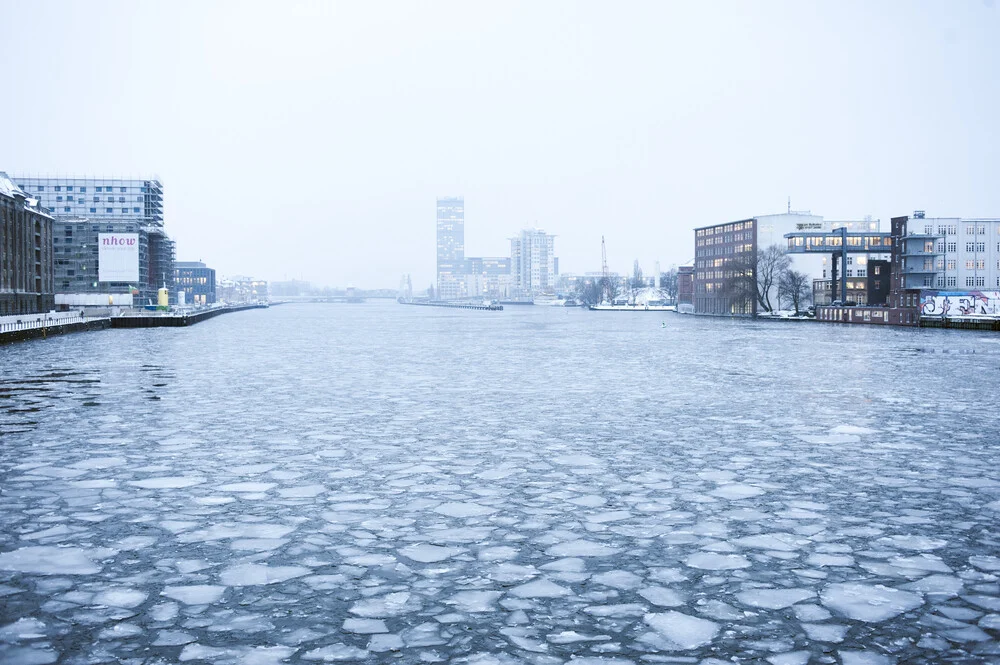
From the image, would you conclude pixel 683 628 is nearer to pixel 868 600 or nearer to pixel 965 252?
pixel 868 600

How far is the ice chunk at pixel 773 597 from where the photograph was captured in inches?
288

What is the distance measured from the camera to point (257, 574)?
811 cm

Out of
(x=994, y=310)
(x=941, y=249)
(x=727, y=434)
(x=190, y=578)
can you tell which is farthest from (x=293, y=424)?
(x=941, y=249)

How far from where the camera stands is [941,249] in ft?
449

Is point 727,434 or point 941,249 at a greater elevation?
point 941,249

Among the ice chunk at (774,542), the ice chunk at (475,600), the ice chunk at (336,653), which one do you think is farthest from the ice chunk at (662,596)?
the ice chunk at (336,653)

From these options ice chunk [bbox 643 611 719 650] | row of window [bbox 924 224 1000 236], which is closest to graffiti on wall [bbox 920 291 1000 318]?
row of window [bbox 924 224 1000 236]

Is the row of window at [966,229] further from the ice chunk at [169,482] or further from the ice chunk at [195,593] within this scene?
the ice chunk at [195,593]

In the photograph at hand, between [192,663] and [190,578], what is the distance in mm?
2074

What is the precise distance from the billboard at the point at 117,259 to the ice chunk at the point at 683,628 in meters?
165

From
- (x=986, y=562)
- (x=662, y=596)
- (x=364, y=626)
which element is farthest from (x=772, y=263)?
(x=364, y=626)

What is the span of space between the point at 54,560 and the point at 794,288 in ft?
553

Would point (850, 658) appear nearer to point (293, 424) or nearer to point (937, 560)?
point (937, 560)

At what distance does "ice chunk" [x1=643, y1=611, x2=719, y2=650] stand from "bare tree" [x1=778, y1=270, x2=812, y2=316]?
511ft
